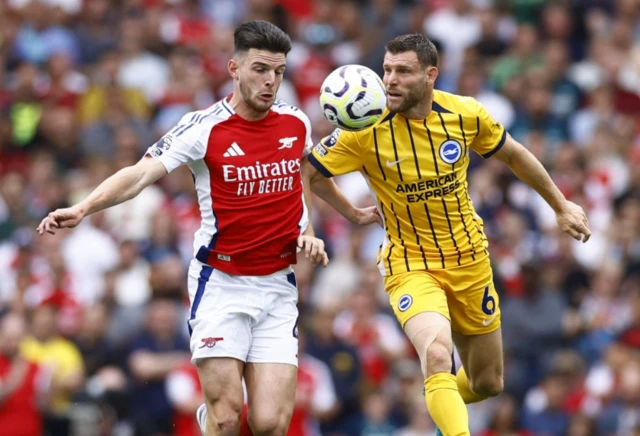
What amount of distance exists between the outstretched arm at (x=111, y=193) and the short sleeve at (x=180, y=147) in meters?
0.06

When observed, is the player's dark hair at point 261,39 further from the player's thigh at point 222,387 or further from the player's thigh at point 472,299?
the player's thigh at point 222,387

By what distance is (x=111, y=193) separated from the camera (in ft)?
30.4

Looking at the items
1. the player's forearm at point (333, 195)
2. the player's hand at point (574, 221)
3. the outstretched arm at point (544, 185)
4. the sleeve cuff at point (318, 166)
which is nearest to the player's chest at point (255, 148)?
the sleeve cuff at point (318, 166)

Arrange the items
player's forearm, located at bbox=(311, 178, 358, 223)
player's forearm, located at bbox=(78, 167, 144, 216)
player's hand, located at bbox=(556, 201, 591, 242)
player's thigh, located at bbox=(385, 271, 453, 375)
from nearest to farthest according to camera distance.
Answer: player's forearm, located at bbox=(78, 167, 144, 216) → player's thigh, located at bbox=(385, 271, 453, 375) → player's hand, located at bbox=(556, 201, 591, 242) → player's forearm, located at bbox=(311, 178, 358, 223)

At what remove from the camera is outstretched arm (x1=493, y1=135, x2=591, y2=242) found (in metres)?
10.2

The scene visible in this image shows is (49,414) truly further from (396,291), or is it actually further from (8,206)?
(396,291)

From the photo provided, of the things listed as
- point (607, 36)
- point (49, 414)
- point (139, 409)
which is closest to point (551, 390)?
point (139, 409)

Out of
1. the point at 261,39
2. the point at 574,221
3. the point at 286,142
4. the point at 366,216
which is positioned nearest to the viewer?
the point at 261,39

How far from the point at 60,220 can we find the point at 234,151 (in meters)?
1.54

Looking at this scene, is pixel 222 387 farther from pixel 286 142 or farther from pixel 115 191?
pixel 286 142

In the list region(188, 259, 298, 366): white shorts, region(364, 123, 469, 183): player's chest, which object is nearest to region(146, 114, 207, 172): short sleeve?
region(188, 259, 298, 366): white shorts

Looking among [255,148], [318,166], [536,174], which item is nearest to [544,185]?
[536,174]

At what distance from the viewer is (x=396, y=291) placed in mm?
10094

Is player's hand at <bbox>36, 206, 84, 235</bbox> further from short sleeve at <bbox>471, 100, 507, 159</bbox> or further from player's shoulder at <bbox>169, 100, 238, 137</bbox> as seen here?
short sleeve at <bbox>471, 100, 507, 159</bbox>
